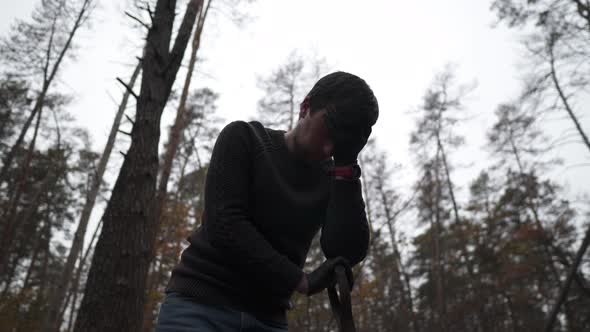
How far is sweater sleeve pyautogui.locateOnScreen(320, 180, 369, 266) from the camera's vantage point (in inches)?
57.0

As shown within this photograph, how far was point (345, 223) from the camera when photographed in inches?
57.0

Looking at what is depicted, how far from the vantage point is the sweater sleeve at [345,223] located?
57.0 inches

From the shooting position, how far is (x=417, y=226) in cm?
1905

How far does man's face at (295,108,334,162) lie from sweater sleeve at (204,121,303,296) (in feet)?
0.92

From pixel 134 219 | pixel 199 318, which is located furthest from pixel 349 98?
pixel 134 219

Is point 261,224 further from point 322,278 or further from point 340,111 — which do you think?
point 340,111

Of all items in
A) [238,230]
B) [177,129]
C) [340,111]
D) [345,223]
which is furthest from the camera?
[177,129]

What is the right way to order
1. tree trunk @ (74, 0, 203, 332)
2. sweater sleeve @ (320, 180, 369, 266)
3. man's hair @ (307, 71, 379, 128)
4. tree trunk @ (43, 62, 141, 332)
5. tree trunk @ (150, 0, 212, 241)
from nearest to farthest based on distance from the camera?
man's hair @ (307, 71, 379, 128)
sweater sleeve @ (320, 180, 369, 266)
tree trunk @ (74, 0, 203, 332)
tree trunk @ (150, 0, 212, 241)
tree trunk @ (43, 62, 141, 332)

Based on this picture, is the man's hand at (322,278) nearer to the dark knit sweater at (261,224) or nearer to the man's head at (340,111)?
the dark knit sweater at (261,224)

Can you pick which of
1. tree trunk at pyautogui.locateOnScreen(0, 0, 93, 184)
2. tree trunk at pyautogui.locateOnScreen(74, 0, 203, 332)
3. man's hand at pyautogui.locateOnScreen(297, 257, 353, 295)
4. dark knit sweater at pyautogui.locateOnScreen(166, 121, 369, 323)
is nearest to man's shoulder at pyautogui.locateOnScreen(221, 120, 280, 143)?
dark knit sweater at pyautogui.locateOnScreen(166, 121, 369, 323)

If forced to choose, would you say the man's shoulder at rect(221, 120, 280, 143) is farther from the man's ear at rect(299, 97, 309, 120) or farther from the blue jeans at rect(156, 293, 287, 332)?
the blue jeans at rect(156, 293, 287, 332)

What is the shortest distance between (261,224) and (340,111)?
0.49m

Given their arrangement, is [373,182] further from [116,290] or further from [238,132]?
[238,132]

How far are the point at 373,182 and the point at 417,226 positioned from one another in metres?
3.11
